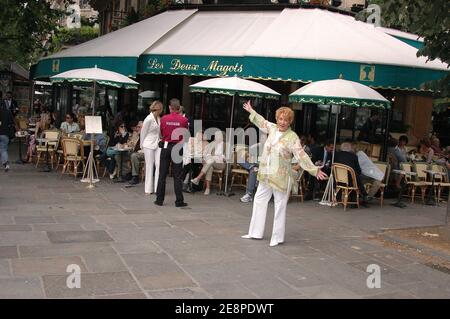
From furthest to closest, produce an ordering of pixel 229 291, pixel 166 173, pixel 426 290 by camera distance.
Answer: pixel 166 173, pixel 426 290, pixel 229 291

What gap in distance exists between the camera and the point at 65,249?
19.8 feet

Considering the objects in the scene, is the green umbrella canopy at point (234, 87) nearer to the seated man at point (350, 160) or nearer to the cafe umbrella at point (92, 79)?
the cafe umbrella at point (92, 79)

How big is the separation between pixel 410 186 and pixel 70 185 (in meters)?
7.41

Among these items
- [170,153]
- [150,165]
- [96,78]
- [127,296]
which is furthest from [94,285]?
[96,78]

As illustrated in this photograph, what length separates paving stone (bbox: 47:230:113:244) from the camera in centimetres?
643

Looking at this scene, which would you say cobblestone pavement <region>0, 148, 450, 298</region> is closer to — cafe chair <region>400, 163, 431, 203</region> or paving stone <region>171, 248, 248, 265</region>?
paving stone <region>171, 248, 248, 265</region>

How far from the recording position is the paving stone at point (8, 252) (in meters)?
Answer: 5.66

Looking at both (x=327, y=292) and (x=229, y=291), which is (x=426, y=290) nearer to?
(x=327, y=292)

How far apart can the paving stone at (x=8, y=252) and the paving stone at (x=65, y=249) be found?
0.21 feet

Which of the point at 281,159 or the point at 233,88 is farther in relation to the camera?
the point at 233,88

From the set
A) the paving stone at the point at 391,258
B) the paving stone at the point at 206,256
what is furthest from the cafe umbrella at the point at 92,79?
the paving stone at the point at 391,258

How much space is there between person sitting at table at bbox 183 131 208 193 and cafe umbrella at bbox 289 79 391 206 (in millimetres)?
2005

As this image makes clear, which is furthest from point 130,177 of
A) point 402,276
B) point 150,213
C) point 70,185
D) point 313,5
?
point 402,276

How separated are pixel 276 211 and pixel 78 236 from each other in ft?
8.17
